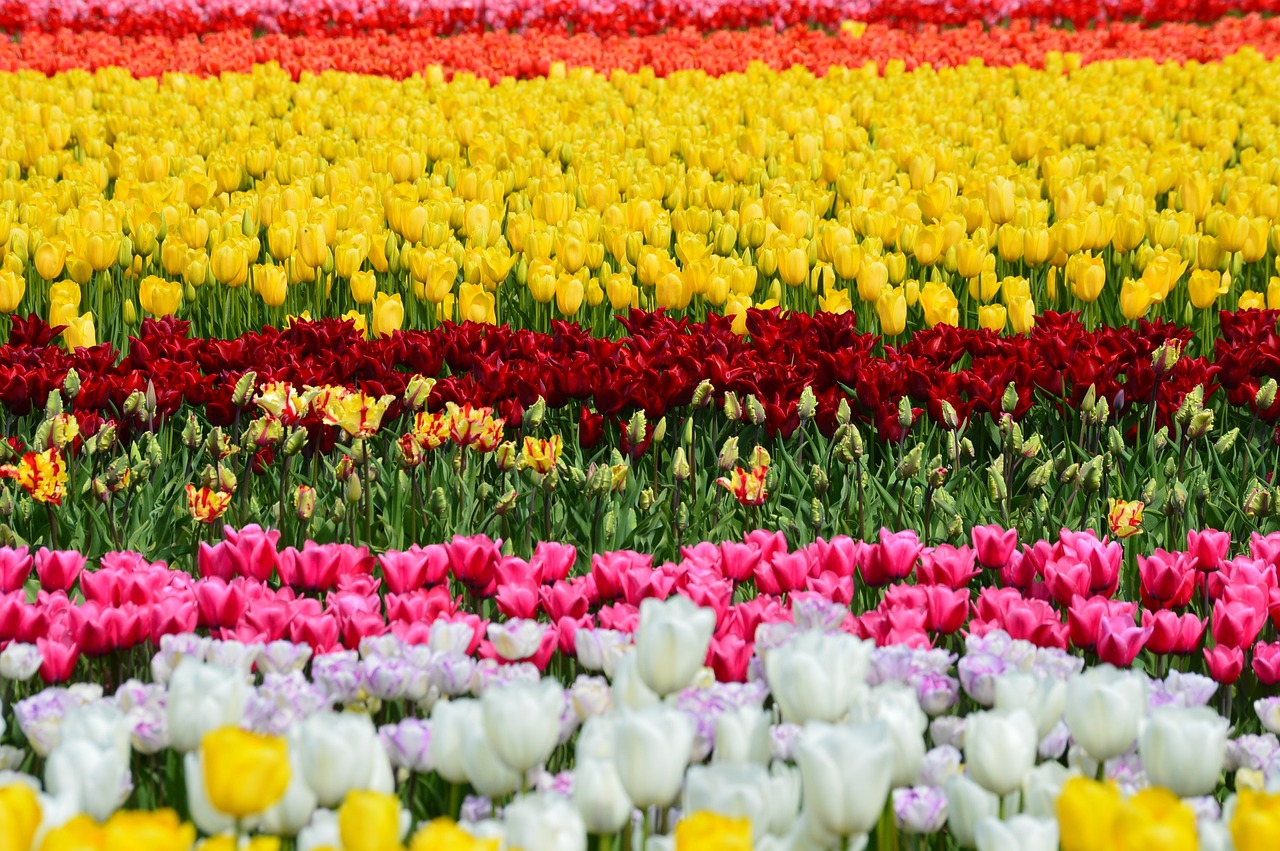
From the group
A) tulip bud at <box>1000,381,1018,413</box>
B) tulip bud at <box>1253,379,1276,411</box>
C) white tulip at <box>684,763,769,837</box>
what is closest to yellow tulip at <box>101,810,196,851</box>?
white tulip at <box>684,763,769,837</box>

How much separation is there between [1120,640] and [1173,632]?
0.17 m

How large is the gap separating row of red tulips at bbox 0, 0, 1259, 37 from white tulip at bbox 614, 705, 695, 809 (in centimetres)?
1446

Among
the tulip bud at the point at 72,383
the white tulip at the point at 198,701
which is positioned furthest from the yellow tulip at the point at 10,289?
the white tulip at the point at 198,701

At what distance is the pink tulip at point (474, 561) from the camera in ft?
10.2

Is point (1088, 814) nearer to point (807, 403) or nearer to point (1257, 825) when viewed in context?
point (1257, 825)

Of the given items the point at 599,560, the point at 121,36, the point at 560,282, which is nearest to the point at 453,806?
the point at 599,560

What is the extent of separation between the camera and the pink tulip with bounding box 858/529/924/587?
3176 mm

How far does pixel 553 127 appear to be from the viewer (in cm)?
926

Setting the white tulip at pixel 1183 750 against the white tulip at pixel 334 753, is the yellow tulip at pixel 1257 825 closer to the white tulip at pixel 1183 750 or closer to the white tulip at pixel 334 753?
the white tulip at pixel 1183 750

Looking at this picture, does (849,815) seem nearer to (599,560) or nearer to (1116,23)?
(599,560)

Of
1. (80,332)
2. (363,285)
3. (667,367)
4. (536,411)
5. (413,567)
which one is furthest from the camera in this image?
(363,285)

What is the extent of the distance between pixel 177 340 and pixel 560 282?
141 cm

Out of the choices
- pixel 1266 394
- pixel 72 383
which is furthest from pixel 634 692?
pixel 1266 394

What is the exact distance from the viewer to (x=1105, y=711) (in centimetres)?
197
